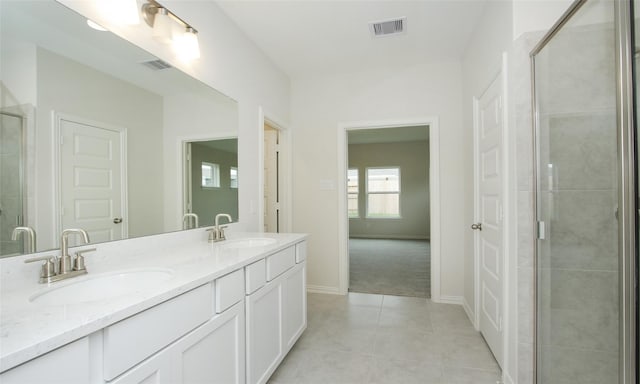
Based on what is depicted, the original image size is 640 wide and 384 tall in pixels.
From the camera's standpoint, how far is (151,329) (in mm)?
913

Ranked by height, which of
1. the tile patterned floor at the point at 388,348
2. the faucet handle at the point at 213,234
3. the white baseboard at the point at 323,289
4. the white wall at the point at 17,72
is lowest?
the tile patterned floor at the point at 388,348

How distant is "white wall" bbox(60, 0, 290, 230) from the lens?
68.6 inches

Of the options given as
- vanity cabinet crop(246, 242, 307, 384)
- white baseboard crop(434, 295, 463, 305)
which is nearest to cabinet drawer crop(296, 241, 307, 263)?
vanity cabinet crop(246, 242, 307, 384)

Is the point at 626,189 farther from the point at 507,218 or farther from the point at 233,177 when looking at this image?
the point at 233,177

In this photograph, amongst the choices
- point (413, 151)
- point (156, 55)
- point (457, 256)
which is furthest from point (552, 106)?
point (413, 151)

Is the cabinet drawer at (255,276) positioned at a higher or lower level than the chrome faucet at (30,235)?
lower

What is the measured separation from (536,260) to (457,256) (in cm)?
157

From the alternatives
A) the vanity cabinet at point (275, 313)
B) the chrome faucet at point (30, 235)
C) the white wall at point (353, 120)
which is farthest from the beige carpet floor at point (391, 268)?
the chrome faucet at point (30, 235)

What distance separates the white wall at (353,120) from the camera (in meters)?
3.11

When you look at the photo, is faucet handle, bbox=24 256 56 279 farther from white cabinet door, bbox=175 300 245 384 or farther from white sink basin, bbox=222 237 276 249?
white sink basin, bbox=222 237 276 249

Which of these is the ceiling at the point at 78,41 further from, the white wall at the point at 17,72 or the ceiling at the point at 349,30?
the ceiling at the point at 349,30

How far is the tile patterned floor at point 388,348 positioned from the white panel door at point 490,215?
0.21 metres

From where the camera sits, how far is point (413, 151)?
7641 millimetres

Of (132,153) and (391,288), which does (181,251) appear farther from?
(391,288)
